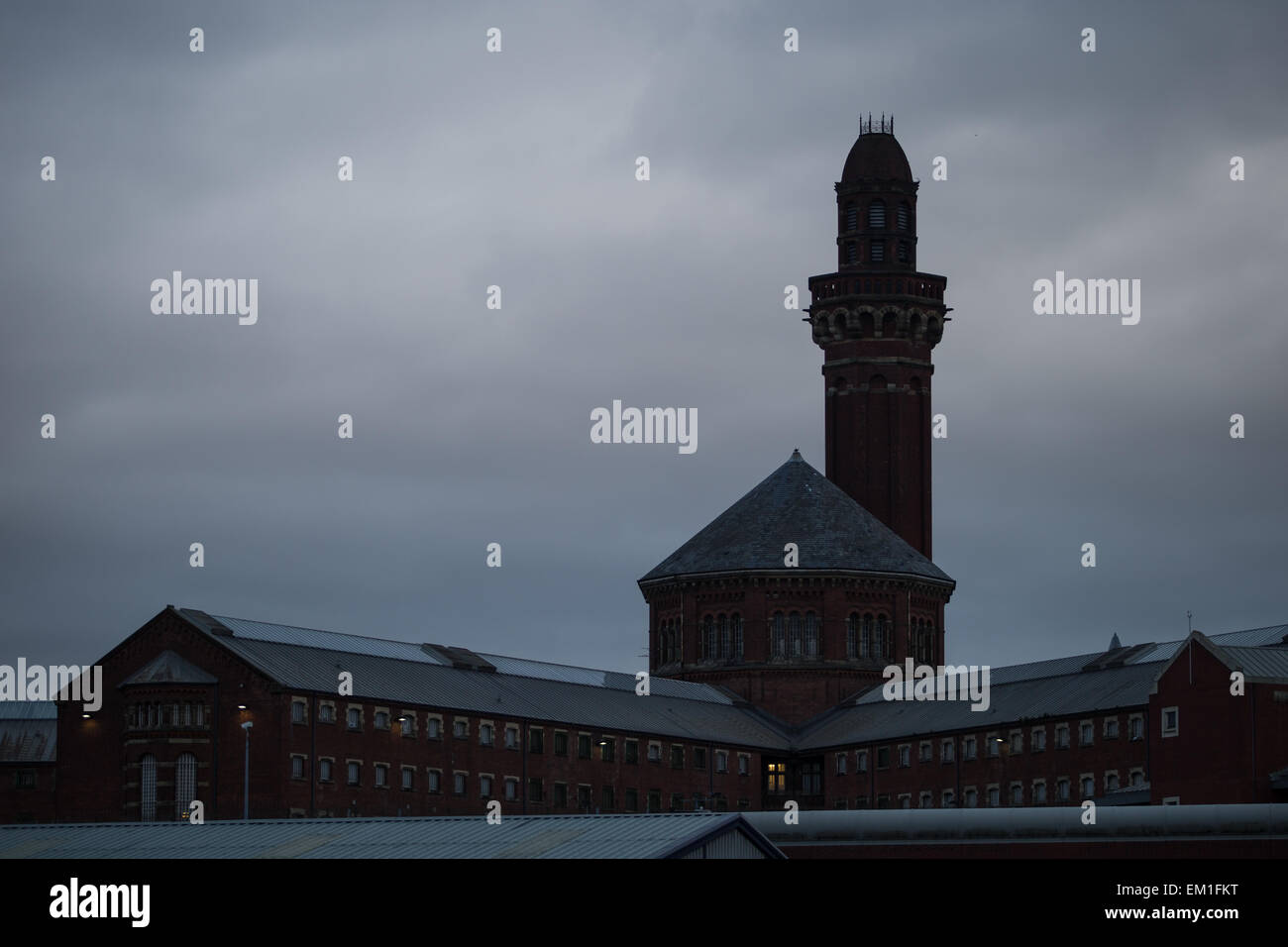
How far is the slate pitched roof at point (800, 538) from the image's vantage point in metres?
146

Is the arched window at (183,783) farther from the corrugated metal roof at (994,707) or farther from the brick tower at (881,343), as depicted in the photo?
the brick tower at (881,343)

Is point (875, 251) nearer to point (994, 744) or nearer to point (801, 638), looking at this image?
point (801, 638)

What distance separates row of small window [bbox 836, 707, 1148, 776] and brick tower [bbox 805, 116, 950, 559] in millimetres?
28321

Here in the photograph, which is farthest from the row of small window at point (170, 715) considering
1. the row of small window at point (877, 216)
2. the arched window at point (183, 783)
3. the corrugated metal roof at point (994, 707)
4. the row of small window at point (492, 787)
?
the row of small window at point (877, 216)

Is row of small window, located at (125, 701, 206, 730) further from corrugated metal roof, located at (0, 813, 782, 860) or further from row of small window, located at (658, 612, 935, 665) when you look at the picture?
row of small window, located at (658, 612, 935, 665)

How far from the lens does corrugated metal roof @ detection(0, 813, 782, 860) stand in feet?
217

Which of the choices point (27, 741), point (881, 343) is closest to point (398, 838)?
point (881, 343)

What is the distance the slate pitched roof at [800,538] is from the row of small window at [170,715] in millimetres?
41189

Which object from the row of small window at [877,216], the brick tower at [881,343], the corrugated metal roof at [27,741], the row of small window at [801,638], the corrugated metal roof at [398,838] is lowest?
the corrugated metal roof at [398,838]

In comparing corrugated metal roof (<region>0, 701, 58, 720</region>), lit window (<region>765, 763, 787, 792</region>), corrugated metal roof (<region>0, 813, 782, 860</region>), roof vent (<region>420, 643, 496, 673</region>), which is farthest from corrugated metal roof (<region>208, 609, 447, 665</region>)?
corrugated metal roof (<region>0, 701, 58, 720</region>)

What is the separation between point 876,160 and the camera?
160500 millimetres

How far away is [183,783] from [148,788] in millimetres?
1913
